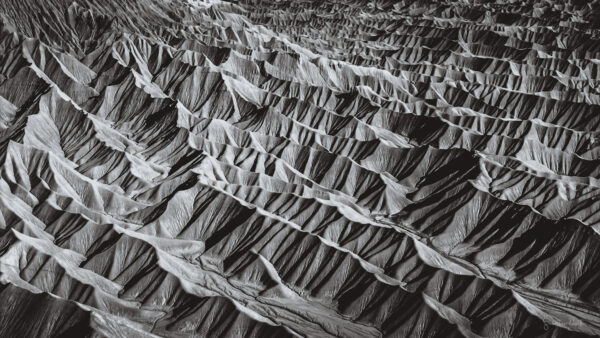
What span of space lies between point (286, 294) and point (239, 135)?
872 inches

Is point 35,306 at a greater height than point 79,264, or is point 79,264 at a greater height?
point 35,306

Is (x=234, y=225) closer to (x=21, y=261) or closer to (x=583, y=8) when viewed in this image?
(x=21, y=261)

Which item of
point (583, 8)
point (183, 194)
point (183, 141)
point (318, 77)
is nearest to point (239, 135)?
point (183, 141)

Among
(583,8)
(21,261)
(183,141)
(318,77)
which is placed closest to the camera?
(21,261)

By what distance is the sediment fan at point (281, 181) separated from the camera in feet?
136

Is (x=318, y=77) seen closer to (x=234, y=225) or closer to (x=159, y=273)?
(x=234, y=225)

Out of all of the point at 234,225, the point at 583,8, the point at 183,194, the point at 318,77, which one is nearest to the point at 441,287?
the point at 234,225

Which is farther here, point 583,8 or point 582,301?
point 583,8

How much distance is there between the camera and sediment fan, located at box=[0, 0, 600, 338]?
136ft

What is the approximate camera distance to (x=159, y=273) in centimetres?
4253

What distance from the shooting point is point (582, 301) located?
4644cm

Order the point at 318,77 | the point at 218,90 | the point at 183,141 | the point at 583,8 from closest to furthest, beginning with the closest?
1. the point at 183,141
2. the point at 218,90
3. the point at 318,77
4. the point at 583,8

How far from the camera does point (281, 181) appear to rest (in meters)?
56.2

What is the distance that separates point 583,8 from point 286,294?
88.0 m
